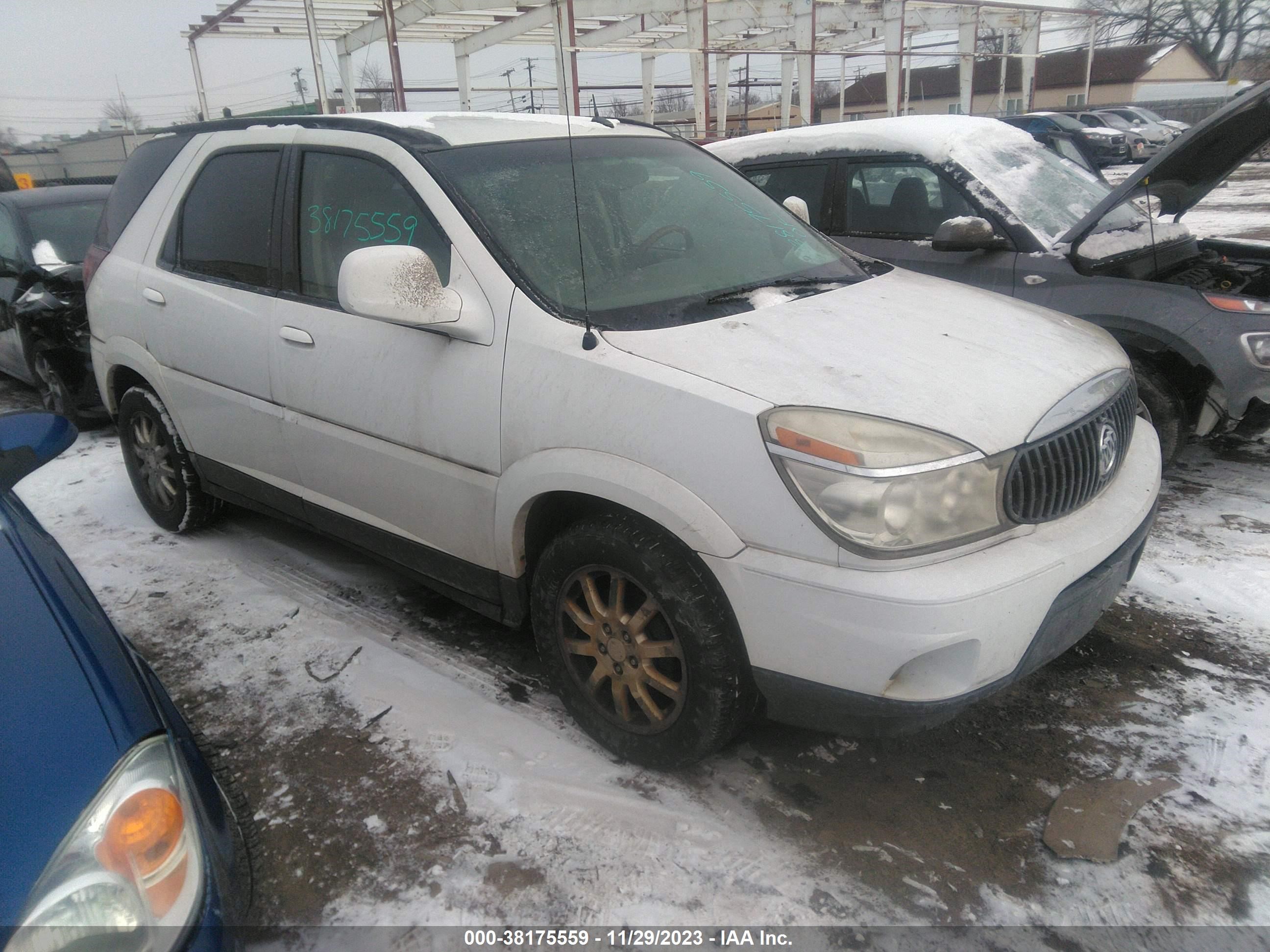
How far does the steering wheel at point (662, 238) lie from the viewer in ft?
9.24

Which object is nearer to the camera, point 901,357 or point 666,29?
point 901,357

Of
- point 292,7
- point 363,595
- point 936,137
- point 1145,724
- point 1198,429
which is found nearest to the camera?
point 1145,724

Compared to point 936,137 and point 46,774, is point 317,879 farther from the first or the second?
point 936,137

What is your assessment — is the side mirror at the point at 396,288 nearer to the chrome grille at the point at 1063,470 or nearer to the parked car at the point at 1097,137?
the chrome grille at the point at 1063,470

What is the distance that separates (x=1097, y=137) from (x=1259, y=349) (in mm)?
23452

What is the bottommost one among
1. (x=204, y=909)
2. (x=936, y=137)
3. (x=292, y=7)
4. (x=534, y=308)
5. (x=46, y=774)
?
(x=204, y=909)

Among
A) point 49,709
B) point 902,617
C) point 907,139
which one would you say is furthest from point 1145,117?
point 49,709

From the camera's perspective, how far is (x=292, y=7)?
17.5 meters

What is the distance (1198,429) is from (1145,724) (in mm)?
2186

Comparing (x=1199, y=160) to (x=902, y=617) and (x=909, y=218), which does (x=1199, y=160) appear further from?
(x=902, y=617)

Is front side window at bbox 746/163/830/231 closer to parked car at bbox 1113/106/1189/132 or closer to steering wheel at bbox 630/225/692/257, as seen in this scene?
steering wheel at bbox 630/225/692/257

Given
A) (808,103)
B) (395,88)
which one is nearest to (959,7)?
(808,103)

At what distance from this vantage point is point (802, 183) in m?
5.50

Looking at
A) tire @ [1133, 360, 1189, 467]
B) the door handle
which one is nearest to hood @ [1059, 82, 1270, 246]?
tire @ [1133, 360, 1189, 467]
